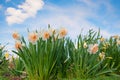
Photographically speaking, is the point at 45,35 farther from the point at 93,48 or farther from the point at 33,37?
the point at 93,48

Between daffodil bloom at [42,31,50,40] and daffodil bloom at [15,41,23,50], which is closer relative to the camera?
daffodil bloom at [42,31,50,40]

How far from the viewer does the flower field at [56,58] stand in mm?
7250

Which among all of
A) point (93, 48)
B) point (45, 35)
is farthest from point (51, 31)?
point (93, 48)

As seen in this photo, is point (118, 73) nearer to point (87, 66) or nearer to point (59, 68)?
point (87, 66)

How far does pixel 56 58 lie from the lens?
7500 mm

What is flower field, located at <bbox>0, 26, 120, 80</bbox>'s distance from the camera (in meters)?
7.25

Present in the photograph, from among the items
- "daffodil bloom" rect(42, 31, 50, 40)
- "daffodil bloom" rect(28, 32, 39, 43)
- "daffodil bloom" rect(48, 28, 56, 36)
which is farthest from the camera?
"daffodil bloom" rect(48, 28, 56, 36)

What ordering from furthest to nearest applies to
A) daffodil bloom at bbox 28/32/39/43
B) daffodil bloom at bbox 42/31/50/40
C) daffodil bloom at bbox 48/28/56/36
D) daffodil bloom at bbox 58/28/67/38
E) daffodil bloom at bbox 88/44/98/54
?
daffodil bloom at bbox 88/44/98/54, daffodil bloom at bbox 58/28/67/38, daffodil bloom at bbox 48/28/56/36, daffodil bloom at bbox 42/31/50/40, daffodil bloom at bbox 28/32/39/43

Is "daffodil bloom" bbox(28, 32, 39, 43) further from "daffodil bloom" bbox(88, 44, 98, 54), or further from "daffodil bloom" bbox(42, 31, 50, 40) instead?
"daffodil bloom" bbox(88, 44, 98, 54)

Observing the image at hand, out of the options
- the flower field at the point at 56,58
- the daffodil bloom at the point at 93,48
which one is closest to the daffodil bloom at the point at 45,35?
the flower field at the point at 56,58

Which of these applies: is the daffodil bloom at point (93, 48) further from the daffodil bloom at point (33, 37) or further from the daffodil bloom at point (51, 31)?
the daffodil bloom at point (33, 37)

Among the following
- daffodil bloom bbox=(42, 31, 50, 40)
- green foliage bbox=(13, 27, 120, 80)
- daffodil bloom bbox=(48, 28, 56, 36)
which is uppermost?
daffodil bloom bbox=(48, 28, 56, 36)

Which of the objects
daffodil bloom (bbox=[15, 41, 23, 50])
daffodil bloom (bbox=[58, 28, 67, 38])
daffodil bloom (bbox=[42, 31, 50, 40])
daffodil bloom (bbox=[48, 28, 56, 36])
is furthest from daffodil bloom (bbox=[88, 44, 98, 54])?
daffodil bloom (bbox=[15, 41, 23, 50])

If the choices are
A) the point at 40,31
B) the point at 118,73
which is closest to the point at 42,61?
the point at 40,31
